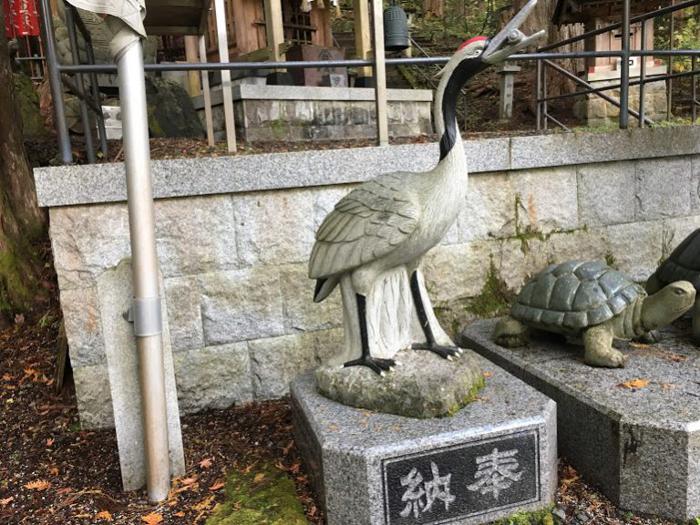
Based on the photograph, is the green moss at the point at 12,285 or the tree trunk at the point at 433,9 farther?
the tree trunk at the point at 433,9

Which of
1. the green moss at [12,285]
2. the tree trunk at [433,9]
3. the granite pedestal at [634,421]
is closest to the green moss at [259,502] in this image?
the granite pedestal at [634,421]

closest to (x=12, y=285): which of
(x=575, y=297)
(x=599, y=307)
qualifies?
(x=575, y=297)

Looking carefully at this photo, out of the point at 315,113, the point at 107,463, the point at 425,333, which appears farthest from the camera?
the point at 315,113

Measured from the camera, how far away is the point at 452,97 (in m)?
2.56

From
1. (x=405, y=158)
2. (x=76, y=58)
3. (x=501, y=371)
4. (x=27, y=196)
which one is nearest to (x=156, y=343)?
(x=501, y=371)

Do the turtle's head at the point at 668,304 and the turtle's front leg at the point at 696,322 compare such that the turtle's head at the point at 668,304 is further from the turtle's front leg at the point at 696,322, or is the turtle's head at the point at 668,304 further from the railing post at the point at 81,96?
the railing post at the point at 81,96

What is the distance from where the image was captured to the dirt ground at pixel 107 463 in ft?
8.56

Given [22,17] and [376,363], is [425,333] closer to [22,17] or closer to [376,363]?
[376,363]

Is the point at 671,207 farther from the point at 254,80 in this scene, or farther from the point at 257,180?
the point at 254,80

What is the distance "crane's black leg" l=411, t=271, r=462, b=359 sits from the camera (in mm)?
2830

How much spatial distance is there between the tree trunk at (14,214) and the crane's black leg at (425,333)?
3827 mm

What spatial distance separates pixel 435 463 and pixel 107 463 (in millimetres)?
1920

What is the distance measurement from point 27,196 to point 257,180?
9.63 ft

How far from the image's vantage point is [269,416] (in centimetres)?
361
